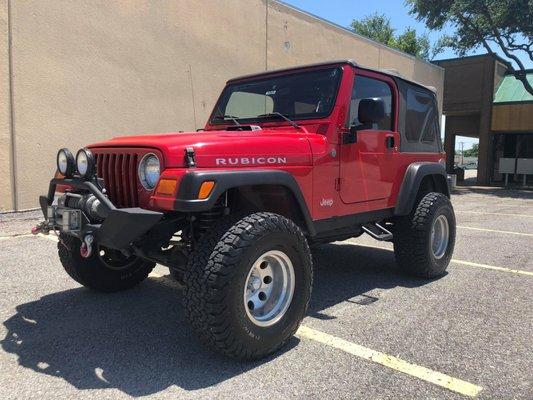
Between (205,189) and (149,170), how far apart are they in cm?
45

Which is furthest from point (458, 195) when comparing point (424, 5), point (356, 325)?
point (356, 325)

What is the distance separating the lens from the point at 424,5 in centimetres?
2084

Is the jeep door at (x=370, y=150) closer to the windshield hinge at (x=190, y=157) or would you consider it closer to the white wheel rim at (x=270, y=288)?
the white wheel rim at (x=270, y=288)

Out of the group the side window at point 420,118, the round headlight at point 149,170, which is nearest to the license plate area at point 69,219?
the round headlight at point 149,170

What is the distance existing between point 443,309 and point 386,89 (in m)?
2.18

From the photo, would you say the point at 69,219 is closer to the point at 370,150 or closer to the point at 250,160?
the point at 250,160

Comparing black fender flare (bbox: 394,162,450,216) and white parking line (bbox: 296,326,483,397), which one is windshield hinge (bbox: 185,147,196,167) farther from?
black fender flare (bbox: 394,162,450,216)

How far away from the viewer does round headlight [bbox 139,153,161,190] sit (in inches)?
122

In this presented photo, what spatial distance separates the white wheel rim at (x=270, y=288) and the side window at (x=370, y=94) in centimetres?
152

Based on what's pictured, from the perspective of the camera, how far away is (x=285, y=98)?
14.6ft

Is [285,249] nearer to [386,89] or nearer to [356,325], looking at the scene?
[356,325]

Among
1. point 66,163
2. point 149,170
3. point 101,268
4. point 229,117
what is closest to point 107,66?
point 229,117

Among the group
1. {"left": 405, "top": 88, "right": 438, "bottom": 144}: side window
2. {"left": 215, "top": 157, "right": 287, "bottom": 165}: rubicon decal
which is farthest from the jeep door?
{"left": 215, "top": 157, "right": 287, "bottom": 165}: rubicon decal

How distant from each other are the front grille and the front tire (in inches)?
23.7
